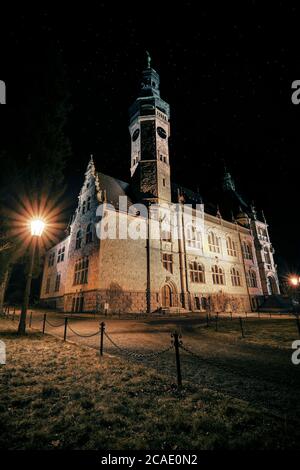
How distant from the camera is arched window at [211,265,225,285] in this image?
31.4 metres

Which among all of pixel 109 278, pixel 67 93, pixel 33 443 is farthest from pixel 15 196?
pixel 33 443

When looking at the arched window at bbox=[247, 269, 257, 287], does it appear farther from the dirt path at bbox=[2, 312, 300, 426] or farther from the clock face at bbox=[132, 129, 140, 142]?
the dirt path at bbox=[2, 312, 300, 426]

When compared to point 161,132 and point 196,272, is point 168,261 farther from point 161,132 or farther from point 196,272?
point 161,132

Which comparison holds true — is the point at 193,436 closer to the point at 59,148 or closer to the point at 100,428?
the point at 100,428

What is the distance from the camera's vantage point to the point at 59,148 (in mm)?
14227

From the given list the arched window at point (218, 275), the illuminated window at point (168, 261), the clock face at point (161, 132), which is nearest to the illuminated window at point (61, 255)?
the illuminated window at point (168, 261)

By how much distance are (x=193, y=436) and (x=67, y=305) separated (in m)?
26.5

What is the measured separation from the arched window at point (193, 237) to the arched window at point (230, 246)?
6.85 metres

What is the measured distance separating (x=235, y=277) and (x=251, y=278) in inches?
176

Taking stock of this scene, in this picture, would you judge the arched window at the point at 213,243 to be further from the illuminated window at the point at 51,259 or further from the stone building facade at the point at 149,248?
the illuminated window at the point at 51,259

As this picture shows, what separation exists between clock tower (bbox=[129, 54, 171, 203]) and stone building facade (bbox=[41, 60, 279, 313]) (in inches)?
5.1

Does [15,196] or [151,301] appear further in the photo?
[151,301]
